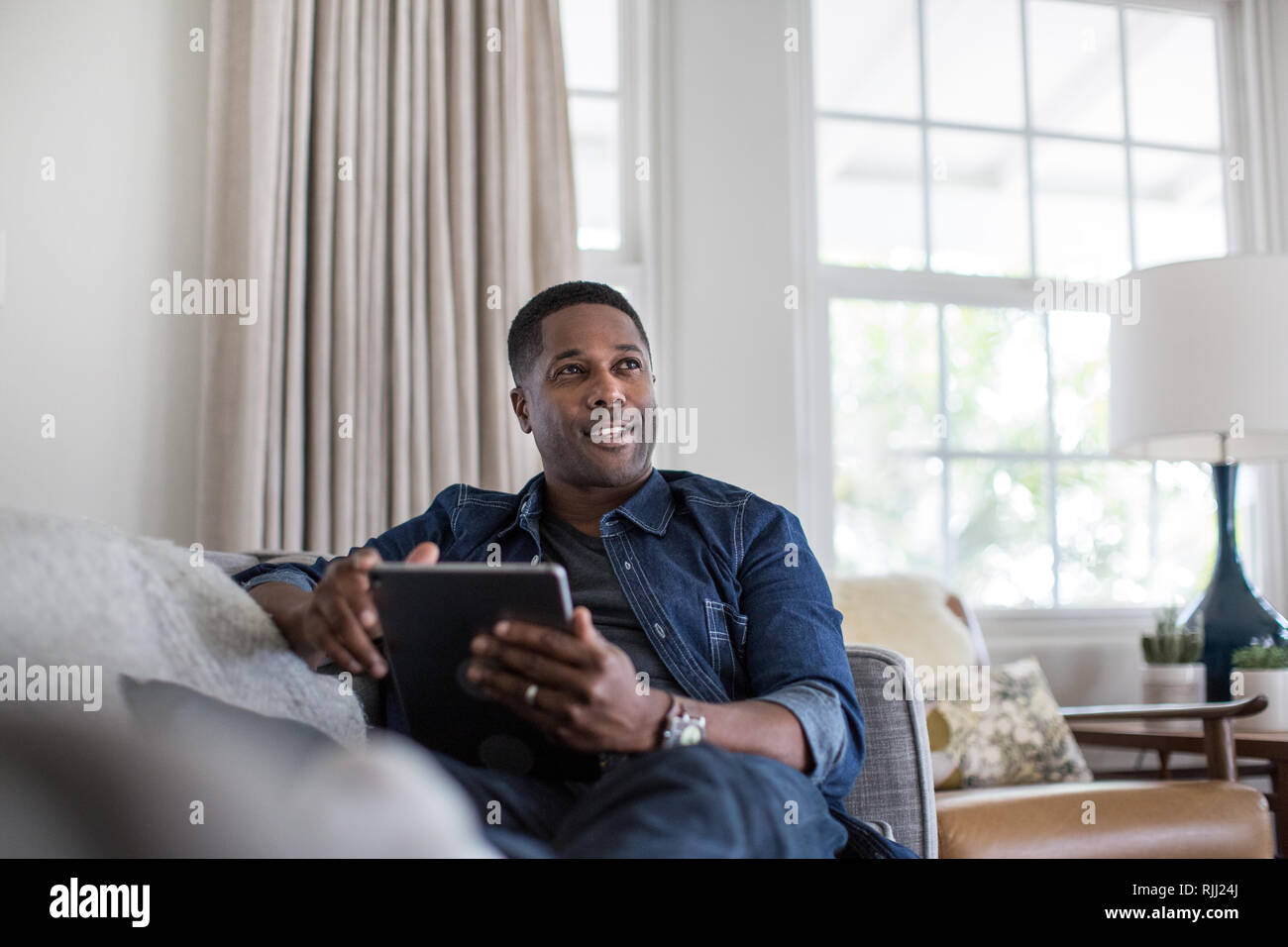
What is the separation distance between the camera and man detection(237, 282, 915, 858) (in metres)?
0.86

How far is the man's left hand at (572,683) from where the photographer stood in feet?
3.12

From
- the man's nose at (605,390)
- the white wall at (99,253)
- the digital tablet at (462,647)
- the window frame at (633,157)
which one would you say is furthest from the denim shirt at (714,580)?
the window frame at (633,157)

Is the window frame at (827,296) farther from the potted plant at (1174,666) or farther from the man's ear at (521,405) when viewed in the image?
the man's ear at (521,405)

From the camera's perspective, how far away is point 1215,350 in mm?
2420

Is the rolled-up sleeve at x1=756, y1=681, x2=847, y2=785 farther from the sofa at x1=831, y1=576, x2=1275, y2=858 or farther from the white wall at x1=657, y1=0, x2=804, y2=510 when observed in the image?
the white wall at x1=657, y1=0, x2=804, y2=510

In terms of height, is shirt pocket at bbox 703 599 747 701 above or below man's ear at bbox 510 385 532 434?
below

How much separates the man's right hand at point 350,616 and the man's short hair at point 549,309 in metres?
0.58

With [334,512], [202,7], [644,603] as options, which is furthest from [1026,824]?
[202,7]

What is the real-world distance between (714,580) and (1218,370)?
165cm

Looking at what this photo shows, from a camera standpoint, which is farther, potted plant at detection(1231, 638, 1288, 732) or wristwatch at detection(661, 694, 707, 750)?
potted plant at detection(1231, 638, 1288, 732)

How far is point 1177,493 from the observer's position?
3.08 meters

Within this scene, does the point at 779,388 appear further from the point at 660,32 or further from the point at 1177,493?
the point at 1177,493

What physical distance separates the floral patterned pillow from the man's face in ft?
3.20

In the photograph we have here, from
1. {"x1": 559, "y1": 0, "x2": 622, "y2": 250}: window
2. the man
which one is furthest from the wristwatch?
{"x1": 559, "y1": 0, "x2": 622, "y2": 250}: window
